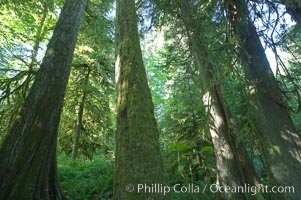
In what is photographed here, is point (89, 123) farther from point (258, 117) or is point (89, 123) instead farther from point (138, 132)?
point (138, 132)

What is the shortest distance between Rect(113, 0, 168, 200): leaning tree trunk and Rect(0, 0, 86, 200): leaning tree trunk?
135cm

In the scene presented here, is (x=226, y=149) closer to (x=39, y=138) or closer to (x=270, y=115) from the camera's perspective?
(x=270, y=115)

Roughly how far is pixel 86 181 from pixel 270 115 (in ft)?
13.7

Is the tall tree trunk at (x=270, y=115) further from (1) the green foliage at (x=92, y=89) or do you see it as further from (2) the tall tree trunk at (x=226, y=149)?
(1) the green foliage at (x=92, y=89)

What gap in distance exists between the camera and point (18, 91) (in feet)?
15.0

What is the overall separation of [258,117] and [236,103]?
4.78m

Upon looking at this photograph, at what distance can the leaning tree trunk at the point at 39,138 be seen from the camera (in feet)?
10.8

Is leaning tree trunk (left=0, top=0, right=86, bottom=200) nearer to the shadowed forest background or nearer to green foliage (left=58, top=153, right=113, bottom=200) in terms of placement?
the shadowed forest background

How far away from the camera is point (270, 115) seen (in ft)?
13.2

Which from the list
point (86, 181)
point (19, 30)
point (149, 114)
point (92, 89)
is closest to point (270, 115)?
point (149, 114)

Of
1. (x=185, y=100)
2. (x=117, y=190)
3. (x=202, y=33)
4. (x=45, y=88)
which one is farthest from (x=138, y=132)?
(x=185, y=100)

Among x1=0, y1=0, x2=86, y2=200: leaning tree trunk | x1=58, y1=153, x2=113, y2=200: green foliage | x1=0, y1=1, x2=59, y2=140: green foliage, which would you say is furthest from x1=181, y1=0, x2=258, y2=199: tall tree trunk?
x1=0, y1=1, x2=59, y2=140: green foliage

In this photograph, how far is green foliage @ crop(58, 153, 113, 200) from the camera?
492 centimetres

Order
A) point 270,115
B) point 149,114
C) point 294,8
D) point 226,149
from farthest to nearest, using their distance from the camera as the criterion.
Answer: point 226,149 → point 294,8 → point 270,115 → point 149,114
